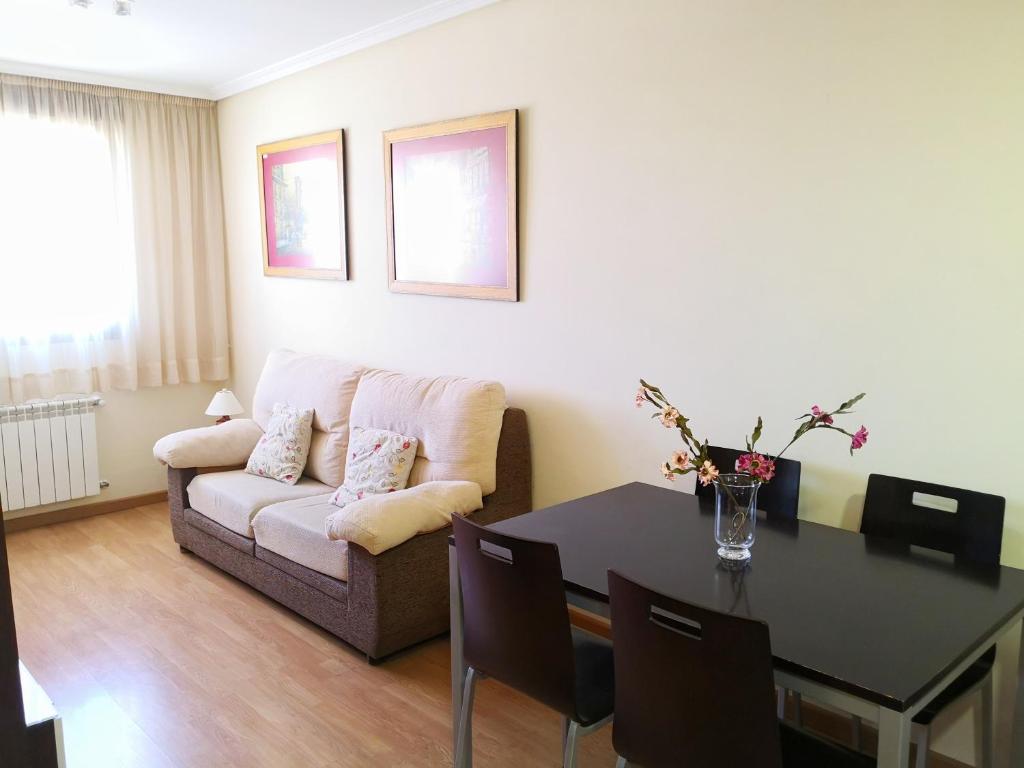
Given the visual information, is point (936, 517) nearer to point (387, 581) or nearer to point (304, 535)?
point (387, 581)

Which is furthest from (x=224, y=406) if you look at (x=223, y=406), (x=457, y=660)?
(x=457, y=660)

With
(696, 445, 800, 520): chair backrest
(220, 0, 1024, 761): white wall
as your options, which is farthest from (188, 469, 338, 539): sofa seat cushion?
(696, 445, 800, 520): chair backrest

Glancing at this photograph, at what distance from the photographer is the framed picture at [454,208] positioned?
3576 millimetres

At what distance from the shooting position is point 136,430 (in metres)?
5.30

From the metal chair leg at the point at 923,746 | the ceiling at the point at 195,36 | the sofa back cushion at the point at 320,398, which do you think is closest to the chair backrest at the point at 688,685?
the metal chair leg at the point at 923,746

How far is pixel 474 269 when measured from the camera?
378cm

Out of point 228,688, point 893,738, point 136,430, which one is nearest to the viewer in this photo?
point 893,738

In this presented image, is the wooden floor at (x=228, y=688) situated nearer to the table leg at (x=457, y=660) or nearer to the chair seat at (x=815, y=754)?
the table leg at (x=457, y=660)

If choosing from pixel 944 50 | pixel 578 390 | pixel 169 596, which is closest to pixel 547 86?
pixel 578 390

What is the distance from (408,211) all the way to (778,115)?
197cm

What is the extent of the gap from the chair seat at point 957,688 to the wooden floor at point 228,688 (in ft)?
2.36

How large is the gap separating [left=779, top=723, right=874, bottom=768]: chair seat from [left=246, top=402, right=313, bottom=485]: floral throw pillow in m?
2.85

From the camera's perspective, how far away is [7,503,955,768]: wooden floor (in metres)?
2.65

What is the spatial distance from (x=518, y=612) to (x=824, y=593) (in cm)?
71
